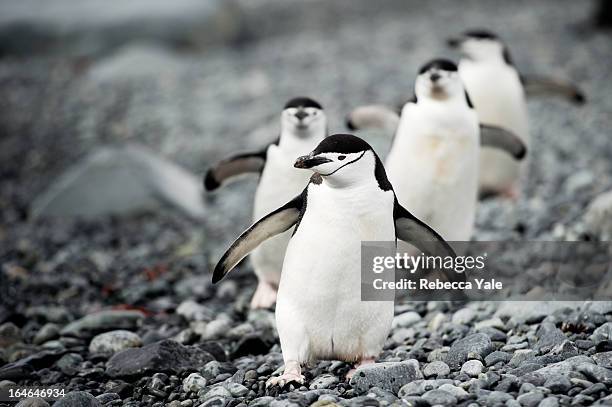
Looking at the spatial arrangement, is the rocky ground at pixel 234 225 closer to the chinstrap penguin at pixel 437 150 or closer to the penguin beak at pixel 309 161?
the chinstrap penguin at pixel 437 150

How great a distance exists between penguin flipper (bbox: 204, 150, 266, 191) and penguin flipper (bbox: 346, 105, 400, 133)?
0.89 meters

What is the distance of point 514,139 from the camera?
5.64 meters

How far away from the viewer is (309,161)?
11.2ft

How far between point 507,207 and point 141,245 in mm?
2930

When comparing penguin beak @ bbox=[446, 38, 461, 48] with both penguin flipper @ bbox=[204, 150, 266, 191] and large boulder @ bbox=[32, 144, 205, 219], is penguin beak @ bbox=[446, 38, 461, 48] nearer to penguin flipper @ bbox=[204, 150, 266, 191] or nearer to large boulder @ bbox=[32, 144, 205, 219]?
penguin flipper @ bbox=[204, 150, 266, 191]

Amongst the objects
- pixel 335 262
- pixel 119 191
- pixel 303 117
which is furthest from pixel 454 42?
pixel 335 262

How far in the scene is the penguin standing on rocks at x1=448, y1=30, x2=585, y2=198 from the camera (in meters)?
6.48

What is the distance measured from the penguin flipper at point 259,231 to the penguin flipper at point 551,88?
3.95m

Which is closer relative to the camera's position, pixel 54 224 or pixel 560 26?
pixel 54 224

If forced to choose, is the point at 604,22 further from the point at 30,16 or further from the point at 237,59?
the point at 30,16

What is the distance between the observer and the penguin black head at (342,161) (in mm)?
3463

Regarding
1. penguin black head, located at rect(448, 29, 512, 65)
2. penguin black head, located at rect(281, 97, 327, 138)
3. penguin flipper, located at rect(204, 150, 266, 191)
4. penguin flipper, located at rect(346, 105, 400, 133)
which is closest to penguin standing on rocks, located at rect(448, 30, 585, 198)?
penguin black head, located at rect(448, 29, 512, 65)

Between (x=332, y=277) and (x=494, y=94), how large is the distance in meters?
3.40

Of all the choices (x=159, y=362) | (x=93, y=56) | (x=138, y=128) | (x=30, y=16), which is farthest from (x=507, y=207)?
(x=30, y=16)
